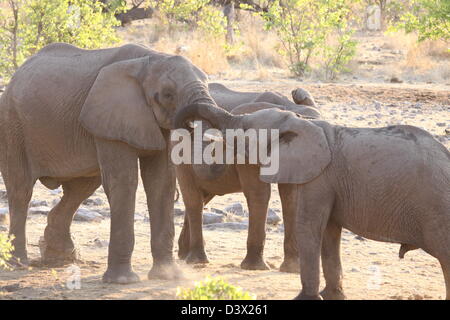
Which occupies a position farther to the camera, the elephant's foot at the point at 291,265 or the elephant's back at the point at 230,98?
the elephant's back at the point at 230,98

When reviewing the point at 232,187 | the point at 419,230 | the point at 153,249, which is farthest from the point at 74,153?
the point at 419,230

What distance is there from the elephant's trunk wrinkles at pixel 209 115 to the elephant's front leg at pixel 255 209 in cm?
115

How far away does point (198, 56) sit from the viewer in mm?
20250

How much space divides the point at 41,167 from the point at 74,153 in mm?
489

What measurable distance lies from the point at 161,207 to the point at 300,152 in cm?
156

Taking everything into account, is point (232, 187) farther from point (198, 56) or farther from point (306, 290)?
point (198, 56)

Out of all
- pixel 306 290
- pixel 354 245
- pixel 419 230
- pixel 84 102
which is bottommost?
pixel 354 245

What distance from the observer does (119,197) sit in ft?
24.9

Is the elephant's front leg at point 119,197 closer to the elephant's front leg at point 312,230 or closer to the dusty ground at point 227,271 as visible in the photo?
the dusty ground at point 227,271

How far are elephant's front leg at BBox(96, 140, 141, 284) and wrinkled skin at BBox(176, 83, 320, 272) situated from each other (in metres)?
0.76

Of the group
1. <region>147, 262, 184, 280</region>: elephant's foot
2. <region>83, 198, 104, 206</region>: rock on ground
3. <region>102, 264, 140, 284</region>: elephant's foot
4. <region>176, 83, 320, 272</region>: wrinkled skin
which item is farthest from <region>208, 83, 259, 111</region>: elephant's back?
<region>83, 198, 104, 206</region>: rock on ground

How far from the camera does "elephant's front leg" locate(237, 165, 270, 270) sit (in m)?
8.24

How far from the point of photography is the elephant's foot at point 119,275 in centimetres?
762

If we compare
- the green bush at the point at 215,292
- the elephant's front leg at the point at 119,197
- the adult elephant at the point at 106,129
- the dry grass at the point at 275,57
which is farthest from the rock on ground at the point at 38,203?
the dry grass at the point at 275,57
